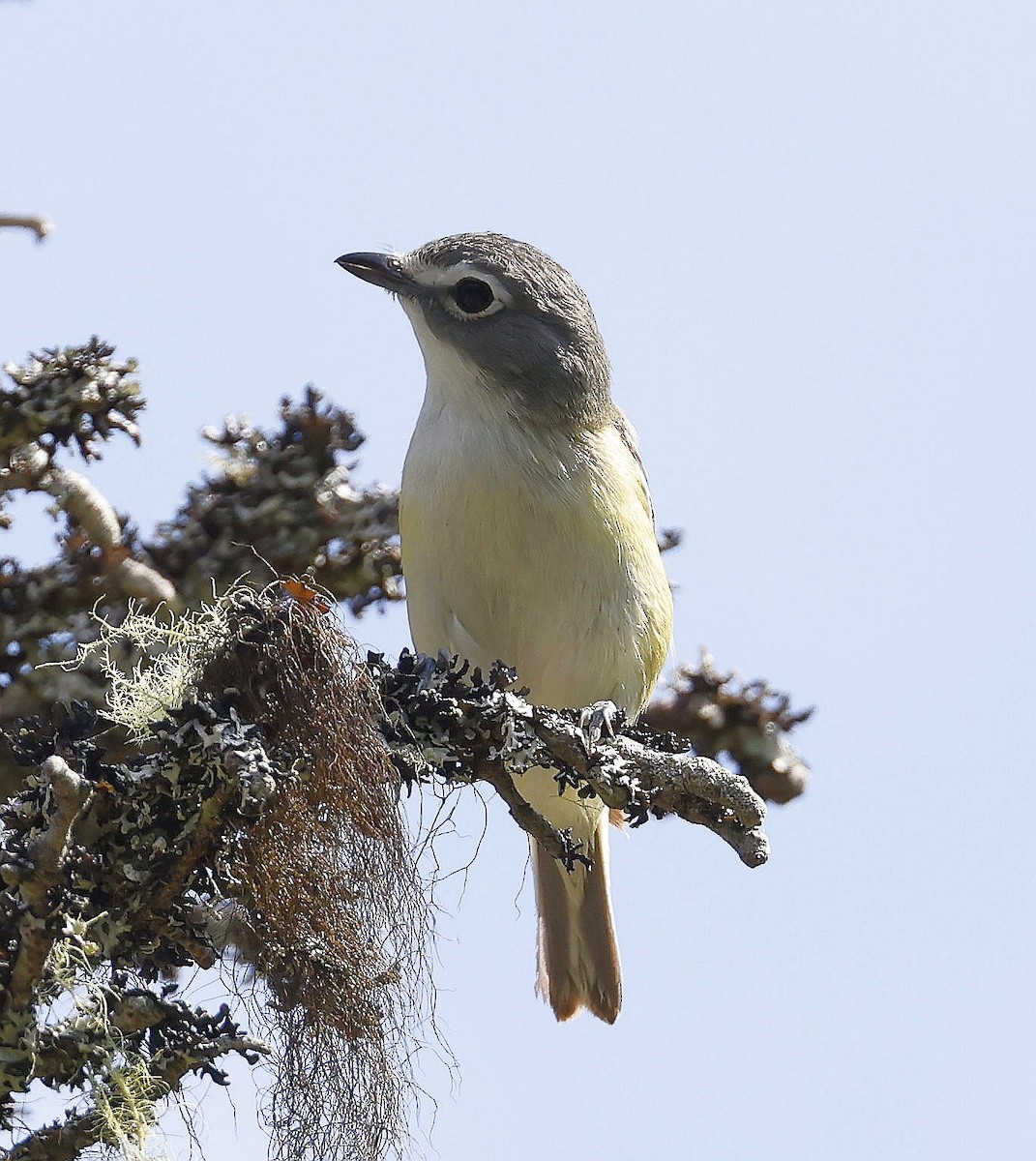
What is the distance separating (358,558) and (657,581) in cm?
99

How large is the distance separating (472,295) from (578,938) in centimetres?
221

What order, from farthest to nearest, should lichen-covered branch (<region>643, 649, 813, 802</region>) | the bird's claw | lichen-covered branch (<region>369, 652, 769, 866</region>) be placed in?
lichen-covered branch (<region>643, 649, 813, 802</region>) → the bird's claw → lichen-covered branch (<region>369, 652, 769, 866</region>)

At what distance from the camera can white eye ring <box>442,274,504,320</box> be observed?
5016mm

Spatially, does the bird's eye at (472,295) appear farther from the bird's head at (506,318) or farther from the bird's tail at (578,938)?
the bird's tail at (578,938)

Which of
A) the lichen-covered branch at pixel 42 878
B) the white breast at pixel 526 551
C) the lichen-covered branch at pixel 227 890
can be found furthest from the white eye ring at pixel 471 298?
the lichen-covered branch at pixel 42 878

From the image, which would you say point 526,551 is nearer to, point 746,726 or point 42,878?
point 746,726

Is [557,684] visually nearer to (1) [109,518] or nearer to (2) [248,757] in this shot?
(1) [109,518]

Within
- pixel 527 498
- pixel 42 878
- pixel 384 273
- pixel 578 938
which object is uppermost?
pixel 384 273

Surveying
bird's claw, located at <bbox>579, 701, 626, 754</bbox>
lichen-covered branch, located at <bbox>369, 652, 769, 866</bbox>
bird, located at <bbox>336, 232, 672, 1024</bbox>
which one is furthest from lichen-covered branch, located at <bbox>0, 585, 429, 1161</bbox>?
bird, located at <bbox>336, 232, 672, 1024</bbox>

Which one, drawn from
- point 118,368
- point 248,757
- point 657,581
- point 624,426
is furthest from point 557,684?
point 248,757

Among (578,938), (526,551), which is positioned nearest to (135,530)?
(526,551)

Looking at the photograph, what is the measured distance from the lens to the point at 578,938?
5.47 meters

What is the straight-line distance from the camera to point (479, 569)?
470 centimetres

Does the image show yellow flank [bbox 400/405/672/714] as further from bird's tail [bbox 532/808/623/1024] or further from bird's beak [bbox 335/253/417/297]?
bird's tail [bbox 532/808/623/1024]
